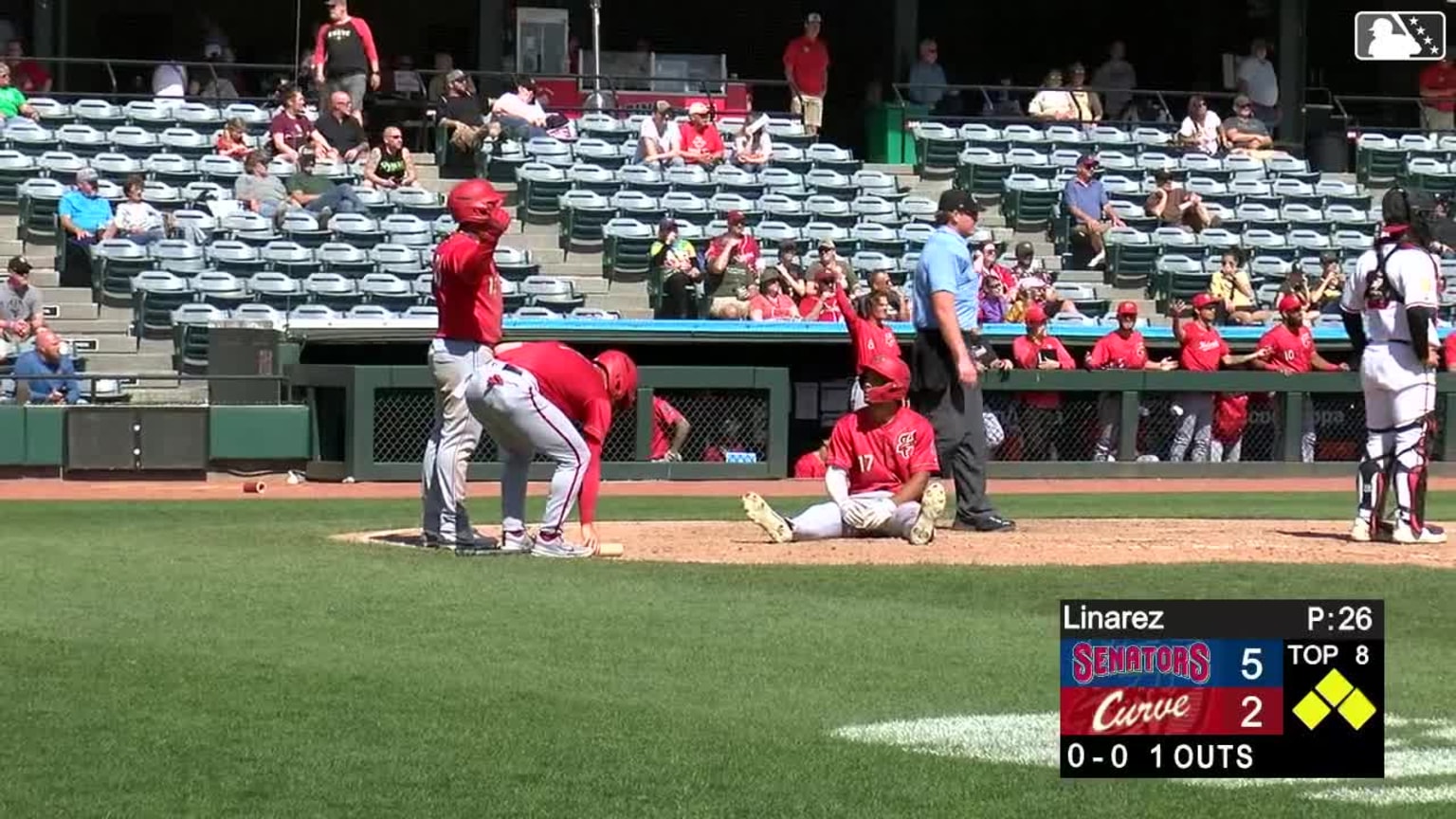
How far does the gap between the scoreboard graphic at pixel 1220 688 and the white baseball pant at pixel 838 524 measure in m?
6.37

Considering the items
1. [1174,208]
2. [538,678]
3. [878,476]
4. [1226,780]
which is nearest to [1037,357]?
[1174,208]

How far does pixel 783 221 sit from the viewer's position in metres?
26.3

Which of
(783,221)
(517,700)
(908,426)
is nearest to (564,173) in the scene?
(783,221)

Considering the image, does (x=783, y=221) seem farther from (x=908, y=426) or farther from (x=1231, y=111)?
(x=908, y=426)

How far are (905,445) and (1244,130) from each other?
1952 cm

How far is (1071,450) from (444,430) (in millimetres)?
10465

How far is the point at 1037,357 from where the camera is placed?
21.5 m

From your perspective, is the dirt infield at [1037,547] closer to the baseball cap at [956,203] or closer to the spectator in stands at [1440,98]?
the baseball cap at [956,203]

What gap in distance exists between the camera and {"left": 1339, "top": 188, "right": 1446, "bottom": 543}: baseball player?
12531mm

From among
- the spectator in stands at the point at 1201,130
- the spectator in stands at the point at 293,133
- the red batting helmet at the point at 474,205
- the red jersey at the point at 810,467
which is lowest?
the red jersey at the point at 810,467

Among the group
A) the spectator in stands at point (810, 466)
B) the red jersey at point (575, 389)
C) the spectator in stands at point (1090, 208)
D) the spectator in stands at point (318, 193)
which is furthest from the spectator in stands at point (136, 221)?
the red jersey at point (575, 389)

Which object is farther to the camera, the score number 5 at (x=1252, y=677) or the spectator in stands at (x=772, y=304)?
the spectator in stands at (x=772, y=304)

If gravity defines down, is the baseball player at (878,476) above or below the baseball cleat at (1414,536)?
above

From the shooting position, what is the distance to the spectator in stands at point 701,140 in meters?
27.4
